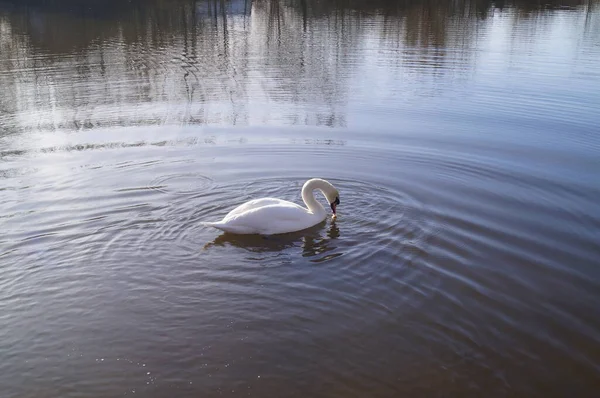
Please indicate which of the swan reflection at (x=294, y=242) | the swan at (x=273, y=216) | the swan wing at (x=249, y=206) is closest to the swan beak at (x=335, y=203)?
the swan at (x=273, y=216)

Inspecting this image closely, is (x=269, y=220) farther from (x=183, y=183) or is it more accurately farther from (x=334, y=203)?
(x=183, y=183)

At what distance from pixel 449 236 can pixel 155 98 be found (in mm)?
11560

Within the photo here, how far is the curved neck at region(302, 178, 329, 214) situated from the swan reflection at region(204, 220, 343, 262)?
1.04 ft

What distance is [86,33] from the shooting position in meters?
32.6

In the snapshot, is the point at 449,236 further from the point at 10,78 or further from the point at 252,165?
the point at 10,78

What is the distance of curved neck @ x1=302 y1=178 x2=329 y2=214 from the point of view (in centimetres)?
1012

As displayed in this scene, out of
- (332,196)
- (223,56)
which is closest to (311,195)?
(332,196)

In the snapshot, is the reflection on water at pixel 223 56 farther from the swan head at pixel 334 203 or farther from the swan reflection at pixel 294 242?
the swan reflection at pixel 294 242

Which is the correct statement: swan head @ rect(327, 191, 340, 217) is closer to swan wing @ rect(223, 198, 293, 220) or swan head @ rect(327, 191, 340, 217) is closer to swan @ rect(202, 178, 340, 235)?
swan @ rect(202, 178, 340, 235)

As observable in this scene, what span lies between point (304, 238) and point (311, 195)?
85cm

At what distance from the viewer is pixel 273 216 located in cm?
946

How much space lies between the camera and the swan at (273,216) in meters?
9.30

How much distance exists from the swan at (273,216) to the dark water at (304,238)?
0.23m

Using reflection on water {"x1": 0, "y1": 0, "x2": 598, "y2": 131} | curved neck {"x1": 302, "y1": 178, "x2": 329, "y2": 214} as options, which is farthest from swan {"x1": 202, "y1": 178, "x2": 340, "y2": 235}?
reflection on water {"x1": 0, "y1": 0, "x2": 598, "y2": 131}
